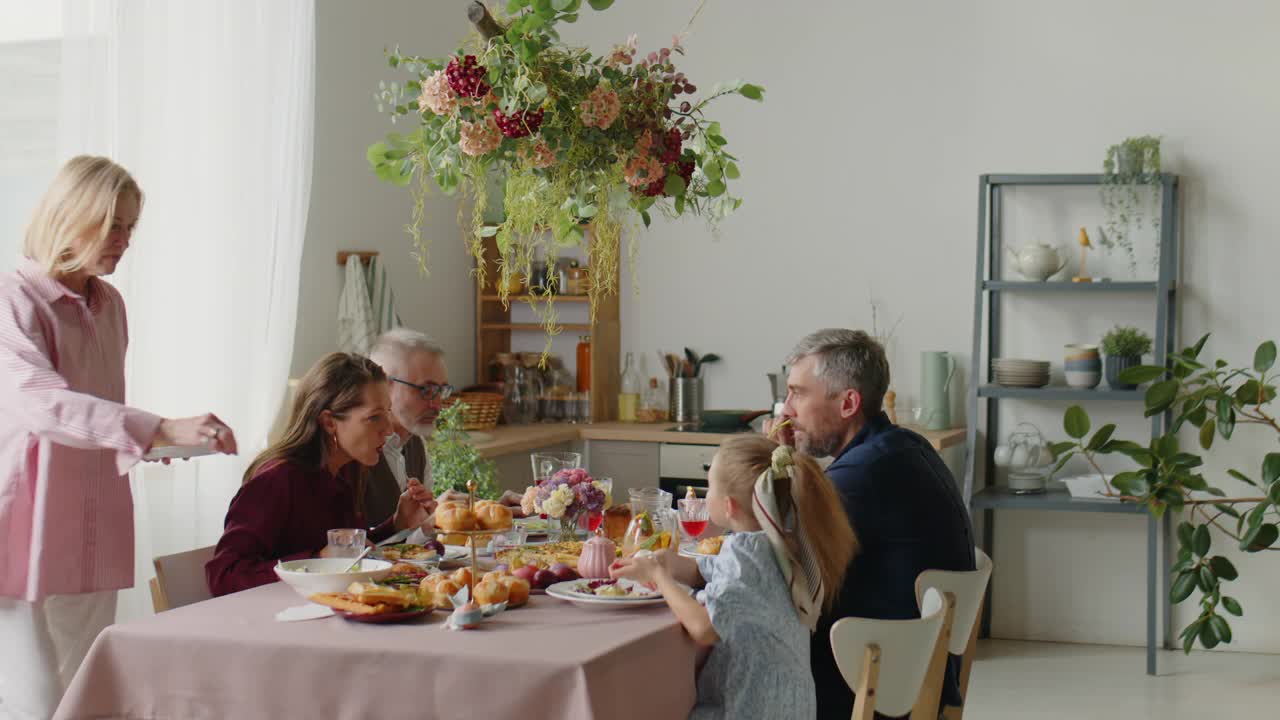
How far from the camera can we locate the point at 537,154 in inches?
97.7

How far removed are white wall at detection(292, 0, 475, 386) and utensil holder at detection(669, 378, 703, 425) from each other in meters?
1.02

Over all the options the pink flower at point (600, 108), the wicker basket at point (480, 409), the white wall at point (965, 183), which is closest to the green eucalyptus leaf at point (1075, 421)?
the white wall at point (965, 183)

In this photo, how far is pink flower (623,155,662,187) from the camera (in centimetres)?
256

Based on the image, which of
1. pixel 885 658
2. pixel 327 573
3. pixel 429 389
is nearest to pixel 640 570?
pixel 885 658

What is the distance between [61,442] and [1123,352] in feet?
13.1

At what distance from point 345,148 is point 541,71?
114 inches

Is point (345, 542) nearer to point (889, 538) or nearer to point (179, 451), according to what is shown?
point (179, 451)

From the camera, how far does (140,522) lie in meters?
3.82

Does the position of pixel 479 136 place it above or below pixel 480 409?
above

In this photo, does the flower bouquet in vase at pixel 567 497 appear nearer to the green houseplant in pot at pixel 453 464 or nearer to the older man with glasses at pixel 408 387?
the older man with glasses at pixel 408 387

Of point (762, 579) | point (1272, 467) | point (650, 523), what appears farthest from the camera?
point (1272, 467)

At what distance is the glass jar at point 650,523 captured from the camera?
2.82 metres

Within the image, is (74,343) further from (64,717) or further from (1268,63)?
(1268,63)

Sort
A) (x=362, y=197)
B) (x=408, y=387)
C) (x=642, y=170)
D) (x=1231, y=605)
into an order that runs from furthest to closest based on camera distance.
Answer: (x=362, y=197), (x=1231, y=605), (x=408, y=387), (x=642, y=170)
